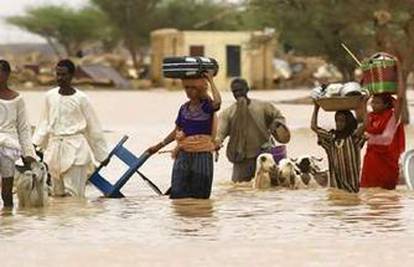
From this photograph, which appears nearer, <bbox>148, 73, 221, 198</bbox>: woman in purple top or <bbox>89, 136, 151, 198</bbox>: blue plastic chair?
<bbox>148, 73, 221, 198</bbox>: woman in purple top

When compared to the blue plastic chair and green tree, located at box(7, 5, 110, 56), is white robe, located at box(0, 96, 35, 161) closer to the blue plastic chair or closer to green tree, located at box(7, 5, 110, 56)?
the blue plastic chair

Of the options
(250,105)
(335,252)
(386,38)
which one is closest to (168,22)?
(386,38)

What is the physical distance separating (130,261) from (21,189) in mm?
3463

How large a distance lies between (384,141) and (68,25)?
3042 inches

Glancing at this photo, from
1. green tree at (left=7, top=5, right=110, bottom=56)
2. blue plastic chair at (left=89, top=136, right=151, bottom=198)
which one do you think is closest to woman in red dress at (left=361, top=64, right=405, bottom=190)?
blue plastic chair at (left=89, top=136, right=151, bottom=198)

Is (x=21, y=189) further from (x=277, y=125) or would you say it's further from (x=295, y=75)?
(x=295, y=75)

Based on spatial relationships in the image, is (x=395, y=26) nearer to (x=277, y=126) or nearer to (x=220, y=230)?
(x=277, y=126)

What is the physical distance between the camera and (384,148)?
12812 millimetres

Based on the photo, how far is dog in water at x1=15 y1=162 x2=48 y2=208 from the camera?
11562 millimetres

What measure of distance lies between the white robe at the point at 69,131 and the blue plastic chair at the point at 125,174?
1.20ft

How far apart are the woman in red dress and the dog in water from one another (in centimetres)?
318

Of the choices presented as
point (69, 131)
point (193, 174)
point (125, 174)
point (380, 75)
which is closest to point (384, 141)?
point (380, 75)

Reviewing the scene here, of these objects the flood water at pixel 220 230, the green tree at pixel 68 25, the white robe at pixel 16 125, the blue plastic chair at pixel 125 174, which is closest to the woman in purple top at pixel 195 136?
the flood water at pixel 220 230

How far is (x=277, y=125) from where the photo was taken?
542 inches
